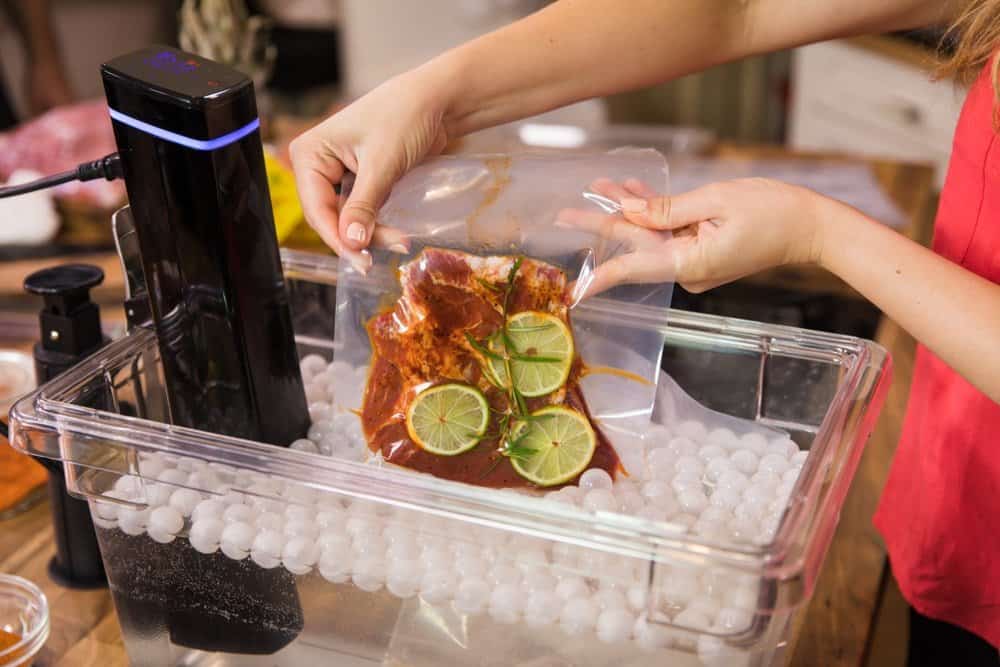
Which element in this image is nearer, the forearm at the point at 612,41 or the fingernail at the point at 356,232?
the fingernail at the point at 356,232

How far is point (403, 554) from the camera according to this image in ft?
2.01

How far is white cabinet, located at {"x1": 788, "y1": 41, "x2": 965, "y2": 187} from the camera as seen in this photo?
238 centimetres

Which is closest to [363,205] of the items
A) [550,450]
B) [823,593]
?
[550,450]

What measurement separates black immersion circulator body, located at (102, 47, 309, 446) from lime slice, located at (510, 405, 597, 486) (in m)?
0.20

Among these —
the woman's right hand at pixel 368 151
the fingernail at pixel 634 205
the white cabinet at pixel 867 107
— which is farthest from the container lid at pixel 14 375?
the white cabinet at pixel 867 107

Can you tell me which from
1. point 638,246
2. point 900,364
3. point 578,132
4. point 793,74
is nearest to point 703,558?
point 638,246

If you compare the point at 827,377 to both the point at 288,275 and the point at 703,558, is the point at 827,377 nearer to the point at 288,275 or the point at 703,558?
the point at 703,558

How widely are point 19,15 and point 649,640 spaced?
3.14m

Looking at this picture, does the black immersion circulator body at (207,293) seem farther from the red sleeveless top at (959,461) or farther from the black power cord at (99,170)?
the red sleeveless top at (959,461)

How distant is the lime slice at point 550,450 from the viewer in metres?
0.71

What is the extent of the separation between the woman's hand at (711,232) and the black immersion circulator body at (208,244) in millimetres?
239

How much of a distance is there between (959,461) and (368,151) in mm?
553

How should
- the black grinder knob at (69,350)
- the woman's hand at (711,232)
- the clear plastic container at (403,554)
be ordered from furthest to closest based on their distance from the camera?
the black grinder knob at (69,350) → the woman's hand at (711,232) → the clear plastic container at (403,554)

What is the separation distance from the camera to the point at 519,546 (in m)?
0.57
